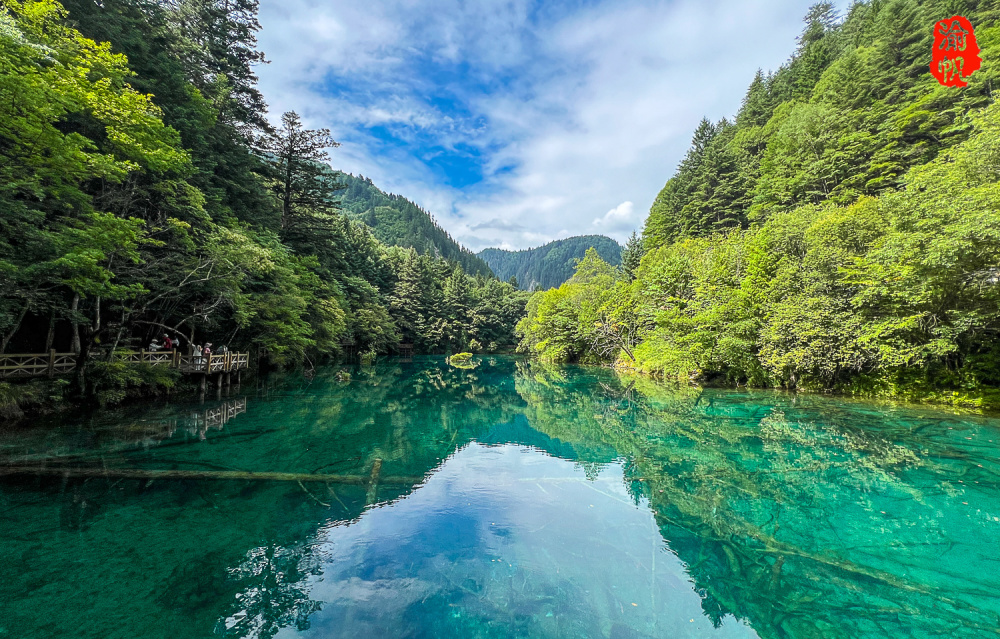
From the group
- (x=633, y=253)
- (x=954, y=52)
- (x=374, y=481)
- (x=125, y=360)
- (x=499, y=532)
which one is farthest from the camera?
(x=633, y=253)

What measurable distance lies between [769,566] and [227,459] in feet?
34.3

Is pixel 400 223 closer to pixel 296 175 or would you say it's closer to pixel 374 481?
pixel 296 175

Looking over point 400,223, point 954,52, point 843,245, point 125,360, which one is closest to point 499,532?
point 125,360

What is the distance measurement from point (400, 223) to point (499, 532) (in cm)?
13241

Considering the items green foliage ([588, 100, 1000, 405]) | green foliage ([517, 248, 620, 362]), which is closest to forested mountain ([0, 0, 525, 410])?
green foliage ([517, 248, 620, 362])

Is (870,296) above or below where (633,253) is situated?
below

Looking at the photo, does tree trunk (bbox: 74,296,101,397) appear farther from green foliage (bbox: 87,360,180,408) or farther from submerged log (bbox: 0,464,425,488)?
submerged log (bbox: 0,464,425,488)

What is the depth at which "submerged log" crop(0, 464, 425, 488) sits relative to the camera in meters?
7.44

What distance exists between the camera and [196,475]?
7.75 meters

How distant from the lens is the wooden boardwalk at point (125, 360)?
11250 mm

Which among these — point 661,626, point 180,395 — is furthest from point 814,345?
point 180,395

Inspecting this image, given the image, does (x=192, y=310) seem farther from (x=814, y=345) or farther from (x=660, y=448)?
(x=814, y=345)

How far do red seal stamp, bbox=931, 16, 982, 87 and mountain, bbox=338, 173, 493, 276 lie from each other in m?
93.4

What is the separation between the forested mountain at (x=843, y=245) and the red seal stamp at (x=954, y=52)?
0.56 metres
